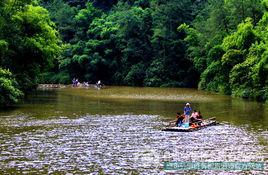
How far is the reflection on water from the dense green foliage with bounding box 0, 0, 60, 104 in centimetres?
1611

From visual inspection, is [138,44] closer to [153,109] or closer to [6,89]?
[153,109]

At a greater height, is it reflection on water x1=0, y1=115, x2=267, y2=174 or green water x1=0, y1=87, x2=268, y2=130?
green water x1=0, y1=87, x2=268, y2=130

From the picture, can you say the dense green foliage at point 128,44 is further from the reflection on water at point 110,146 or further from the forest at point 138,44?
the reflection on water at point 110,146

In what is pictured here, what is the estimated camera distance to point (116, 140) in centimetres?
3056

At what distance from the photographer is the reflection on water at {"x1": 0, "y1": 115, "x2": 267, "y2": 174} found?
78.0 feet

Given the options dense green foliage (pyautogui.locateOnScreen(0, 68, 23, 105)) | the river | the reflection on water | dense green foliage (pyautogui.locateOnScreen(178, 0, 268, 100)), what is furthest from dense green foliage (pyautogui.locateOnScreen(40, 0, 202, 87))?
the reflection on water

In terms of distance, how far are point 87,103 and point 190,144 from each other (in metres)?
25.9

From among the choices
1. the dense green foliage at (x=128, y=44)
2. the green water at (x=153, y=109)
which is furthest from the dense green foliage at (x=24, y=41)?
the dense green foliage at (x=128, y=44)

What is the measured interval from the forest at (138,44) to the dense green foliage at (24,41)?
0.10m

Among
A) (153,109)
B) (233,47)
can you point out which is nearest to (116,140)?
(153,109)

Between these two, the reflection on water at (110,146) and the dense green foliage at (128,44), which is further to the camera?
the dense green foliage at (128,44)

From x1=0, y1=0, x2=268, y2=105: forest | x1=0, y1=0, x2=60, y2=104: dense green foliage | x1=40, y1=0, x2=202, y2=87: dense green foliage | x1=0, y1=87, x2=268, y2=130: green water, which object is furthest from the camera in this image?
x1=40, y1=0, x2=202, y2=87: dense green foliage

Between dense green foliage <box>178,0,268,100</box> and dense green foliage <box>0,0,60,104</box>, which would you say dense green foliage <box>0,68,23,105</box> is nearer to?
dense green foliage <box>0,0,60,104</box>

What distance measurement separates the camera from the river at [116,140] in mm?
24000
